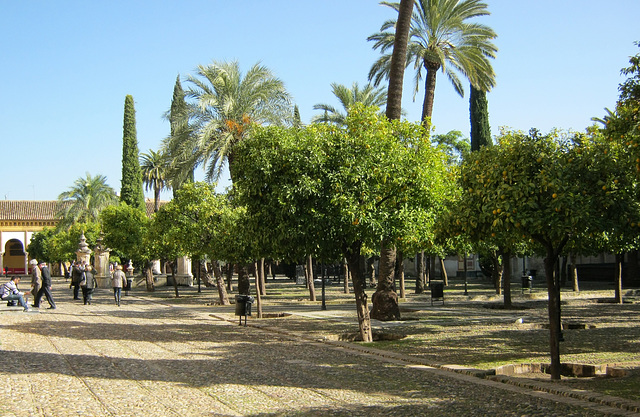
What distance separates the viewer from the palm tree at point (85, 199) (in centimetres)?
6431

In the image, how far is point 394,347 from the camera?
42.5ft

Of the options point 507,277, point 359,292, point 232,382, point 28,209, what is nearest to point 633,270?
point 507,277

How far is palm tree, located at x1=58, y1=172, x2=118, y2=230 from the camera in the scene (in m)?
64.3

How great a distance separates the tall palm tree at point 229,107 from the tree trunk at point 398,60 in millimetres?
8763

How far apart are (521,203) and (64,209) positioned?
62.9 meters

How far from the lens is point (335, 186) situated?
1288 centimetres

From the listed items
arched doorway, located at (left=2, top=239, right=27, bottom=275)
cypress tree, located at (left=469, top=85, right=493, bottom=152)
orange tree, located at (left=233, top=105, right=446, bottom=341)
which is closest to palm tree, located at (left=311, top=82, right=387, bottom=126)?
cypress tree, located at (left=469, top=85, right=493, bottom=152)

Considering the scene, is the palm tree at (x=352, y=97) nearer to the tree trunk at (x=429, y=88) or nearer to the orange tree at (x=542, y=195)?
the tree trunk at (x=429, y=88)

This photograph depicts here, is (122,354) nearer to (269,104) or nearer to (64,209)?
(269,104)

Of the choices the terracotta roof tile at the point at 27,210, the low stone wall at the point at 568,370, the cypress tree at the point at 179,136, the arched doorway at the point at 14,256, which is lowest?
the low stone wall at the point at 568,370

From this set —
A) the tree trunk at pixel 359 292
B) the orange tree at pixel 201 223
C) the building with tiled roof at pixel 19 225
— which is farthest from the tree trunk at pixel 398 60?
the building with tiled roof at pixel 19 225

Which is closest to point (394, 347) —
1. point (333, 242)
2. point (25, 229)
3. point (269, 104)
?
point (333, 242)

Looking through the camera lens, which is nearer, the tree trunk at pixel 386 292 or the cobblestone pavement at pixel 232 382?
the cobblestone pavement at pixel 232 382

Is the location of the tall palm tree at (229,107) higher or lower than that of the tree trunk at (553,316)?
higher
